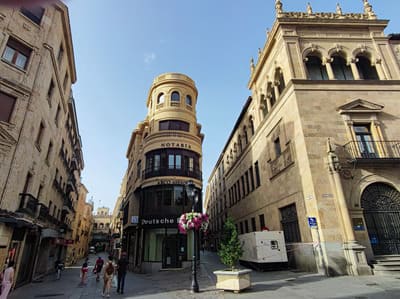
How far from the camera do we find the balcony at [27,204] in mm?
12570

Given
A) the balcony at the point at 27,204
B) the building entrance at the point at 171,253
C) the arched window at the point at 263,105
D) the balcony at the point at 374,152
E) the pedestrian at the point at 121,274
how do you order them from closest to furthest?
the pedestrian at the point at 121,274, the balcony at the point at 27,204, the balcony at the point at 374,152, the building entrance at the point at 171,253, the arched window at the point at 263,105

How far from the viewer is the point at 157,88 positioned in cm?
2691

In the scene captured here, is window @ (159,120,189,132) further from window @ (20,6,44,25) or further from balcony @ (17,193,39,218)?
balcony @ (17,193,39,218)

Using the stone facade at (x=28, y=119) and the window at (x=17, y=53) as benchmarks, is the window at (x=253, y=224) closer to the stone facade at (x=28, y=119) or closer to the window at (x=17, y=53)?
the stone facade at (x=28, y=119)

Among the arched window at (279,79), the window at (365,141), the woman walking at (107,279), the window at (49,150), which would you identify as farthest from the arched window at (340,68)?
the window at (49,150)

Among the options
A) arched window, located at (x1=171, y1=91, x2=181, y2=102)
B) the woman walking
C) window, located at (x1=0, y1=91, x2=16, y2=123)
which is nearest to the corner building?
arched window, located at (x1=171, y1=91, x2=181, y2=102)

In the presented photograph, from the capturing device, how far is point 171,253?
20.7 metres

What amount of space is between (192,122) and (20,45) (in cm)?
1585

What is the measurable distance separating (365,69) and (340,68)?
78.4 inches

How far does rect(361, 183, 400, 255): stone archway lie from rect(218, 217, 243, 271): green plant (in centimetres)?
777

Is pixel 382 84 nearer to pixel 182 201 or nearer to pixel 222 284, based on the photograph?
pixel 222 284

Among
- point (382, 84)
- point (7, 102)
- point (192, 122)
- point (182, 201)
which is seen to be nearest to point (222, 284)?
point (182, 201)

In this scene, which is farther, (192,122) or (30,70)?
(192,122)

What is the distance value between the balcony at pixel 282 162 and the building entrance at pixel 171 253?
402 inches
